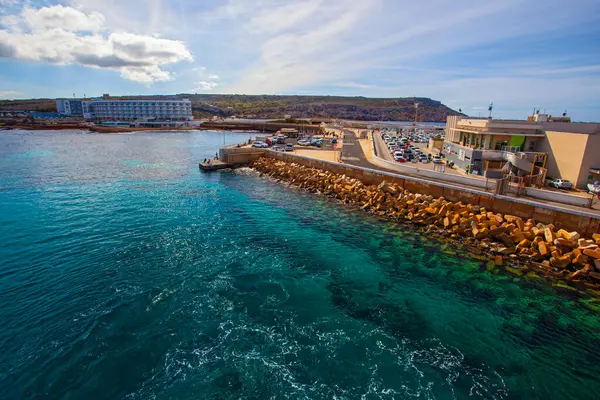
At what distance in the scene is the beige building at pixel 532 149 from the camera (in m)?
26.6

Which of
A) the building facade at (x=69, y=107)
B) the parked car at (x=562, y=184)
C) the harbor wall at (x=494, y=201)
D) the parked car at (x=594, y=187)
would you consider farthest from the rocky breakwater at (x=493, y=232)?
the building facade at (x=69, y=107)

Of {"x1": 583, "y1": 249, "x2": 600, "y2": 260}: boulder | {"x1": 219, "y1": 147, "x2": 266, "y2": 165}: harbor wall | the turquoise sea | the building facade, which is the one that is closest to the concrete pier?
{"x1": 219, "y1": 147, "x2": 266, "y2": 165}: harbor wall

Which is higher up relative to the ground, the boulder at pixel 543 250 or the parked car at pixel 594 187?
the parked car at pixel 594 187

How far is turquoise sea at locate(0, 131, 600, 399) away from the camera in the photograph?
10.8m

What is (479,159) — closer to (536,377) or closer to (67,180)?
(536,377)

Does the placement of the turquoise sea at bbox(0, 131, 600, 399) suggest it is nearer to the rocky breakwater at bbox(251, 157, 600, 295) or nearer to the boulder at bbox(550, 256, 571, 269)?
the rocky breakwater at bbox(251, 157, 600, 295)

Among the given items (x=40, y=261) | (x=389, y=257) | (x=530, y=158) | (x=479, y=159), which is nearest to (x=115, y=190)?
(x=40, y=261)

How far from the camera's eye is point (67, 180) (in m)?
39.4

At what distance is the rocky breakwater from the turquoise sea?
199cm

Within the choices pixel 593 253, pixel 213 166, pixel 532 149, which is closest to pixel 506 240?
pixel 593 253

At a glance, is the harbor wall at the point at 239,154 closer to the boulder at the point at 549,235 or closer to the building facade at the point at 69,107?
the boulder at the point at 549,235

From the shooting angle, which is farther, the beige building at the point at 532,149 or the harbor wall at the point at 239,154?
the harbor wall at the point at 239,154

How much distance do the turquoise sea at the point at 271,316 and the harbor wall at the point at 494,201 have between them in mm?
6471

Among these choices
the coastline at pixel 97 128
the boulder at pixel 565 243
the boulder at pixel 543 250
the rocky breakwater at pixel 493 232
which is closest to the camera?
the rocky breakwater at pixel 493 232
